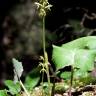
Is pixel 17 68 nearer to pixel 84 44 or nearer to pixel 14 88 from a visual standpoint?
pixel 14 88

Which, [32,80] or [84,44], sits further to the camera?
[32,80]

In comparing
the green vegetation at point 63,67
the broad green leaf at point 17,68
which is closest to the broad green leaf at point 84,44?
the green vegetation at point 63,67

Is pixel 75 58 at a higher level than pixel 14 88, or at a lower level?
higher

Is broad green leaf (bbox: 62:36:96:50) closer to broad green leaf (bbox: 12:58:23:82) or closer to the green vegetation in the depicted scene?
the green vegetation

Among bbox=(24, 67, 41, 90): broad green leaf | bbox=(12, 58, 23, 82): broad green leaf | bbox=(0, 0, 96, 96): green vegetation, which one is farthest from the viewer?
Answer: bbox=(24, 67, 41, 90): broad green leaf

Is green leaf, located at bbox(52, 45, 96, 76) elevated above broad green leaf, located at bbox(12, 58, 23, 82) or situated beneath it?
elevated above

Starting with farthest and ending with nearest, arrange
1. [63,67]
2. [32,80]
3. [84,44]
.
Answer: [32,80], [84,44], [63,67]

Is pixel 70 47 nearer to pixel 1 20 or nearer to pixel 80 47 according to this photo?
pixel 80 47

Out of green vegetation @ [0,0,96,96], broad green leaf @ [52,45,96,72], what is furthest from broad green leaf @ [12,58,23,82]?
broad green leaf @ [52,45,96,72]

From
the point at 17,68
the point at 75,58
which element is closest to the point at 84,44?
A: the point at 75,58

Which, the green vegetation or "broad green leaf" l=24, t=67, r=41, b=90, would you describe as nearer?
the green vegetation
